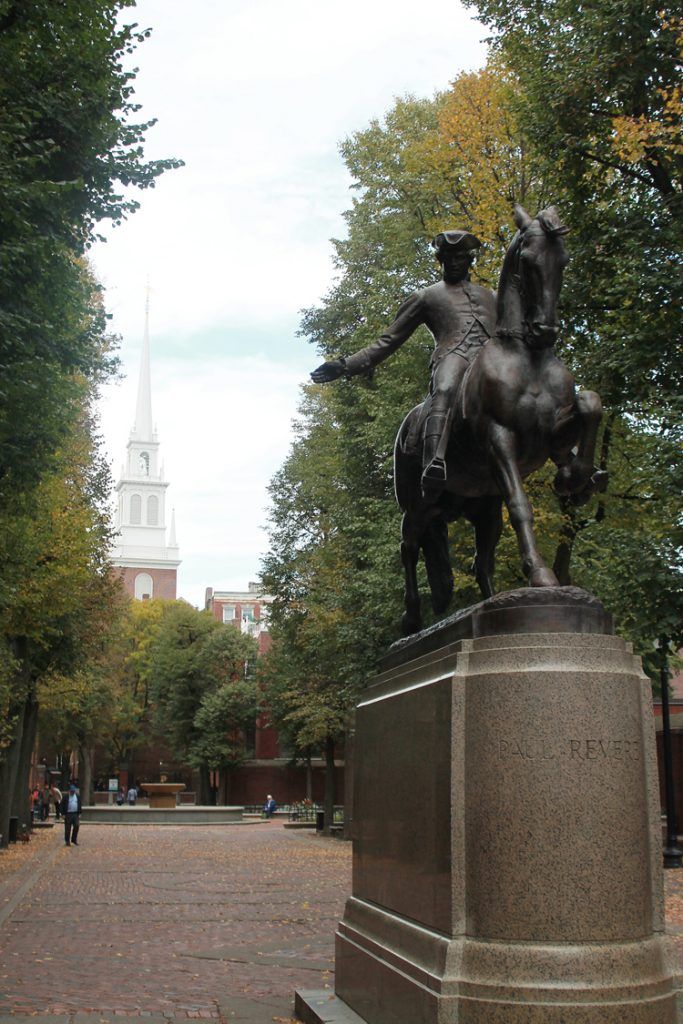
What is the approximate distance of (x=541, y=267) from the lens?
23.5ft

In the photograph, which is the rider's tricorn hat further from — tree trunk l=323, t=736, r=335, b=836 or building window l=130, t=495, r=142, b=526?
building window l=130, t=495, r=142, b=526

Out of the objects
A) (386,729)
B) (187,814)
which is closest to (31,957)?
(386,729)

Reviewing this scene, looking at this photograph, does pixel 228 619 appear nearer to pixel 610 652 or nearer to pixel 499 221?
pixel 499 221

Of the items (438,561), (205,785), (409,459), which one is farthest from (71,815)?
(205,785)

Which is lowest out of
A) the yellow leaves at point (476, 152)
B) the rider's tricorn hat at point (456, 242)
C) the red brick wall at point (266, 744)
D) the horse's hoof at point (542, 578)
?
the red brick wall at point (266, 744)

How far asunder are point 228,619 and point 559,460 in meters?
97.2

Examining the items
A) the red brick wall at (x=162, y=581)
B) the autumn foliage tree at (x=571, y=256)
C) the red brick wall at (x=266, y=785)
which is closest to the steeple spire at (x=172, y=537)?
the red brick wall at (x=162, y=581)

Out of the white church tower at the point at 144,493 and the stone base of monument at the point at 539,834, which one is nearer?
the stone base of monument at the point at 539,834

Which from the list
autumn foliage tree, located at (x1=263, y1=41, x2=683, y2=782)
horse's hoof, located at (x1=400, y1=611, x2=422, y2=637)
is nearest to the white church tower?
autumn foliage tree, located at (x1=263, y1=41, x2=683, y2=782)

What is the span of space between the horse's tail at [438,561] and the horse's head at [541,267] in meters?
2.47

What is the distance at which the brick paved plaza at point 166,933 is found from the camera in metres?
9.45

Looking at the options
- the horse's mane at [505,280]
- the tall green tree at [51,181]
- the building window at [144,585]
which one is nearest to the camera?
the horse's mane at [505,280]

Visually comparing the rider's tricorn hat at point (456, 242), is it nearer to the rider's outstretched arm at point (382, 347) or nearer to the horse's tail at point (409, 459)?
the rider's outstretched arm at point (382, 347)

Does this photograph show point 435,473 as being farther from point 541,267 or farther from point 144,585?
point 144,585
